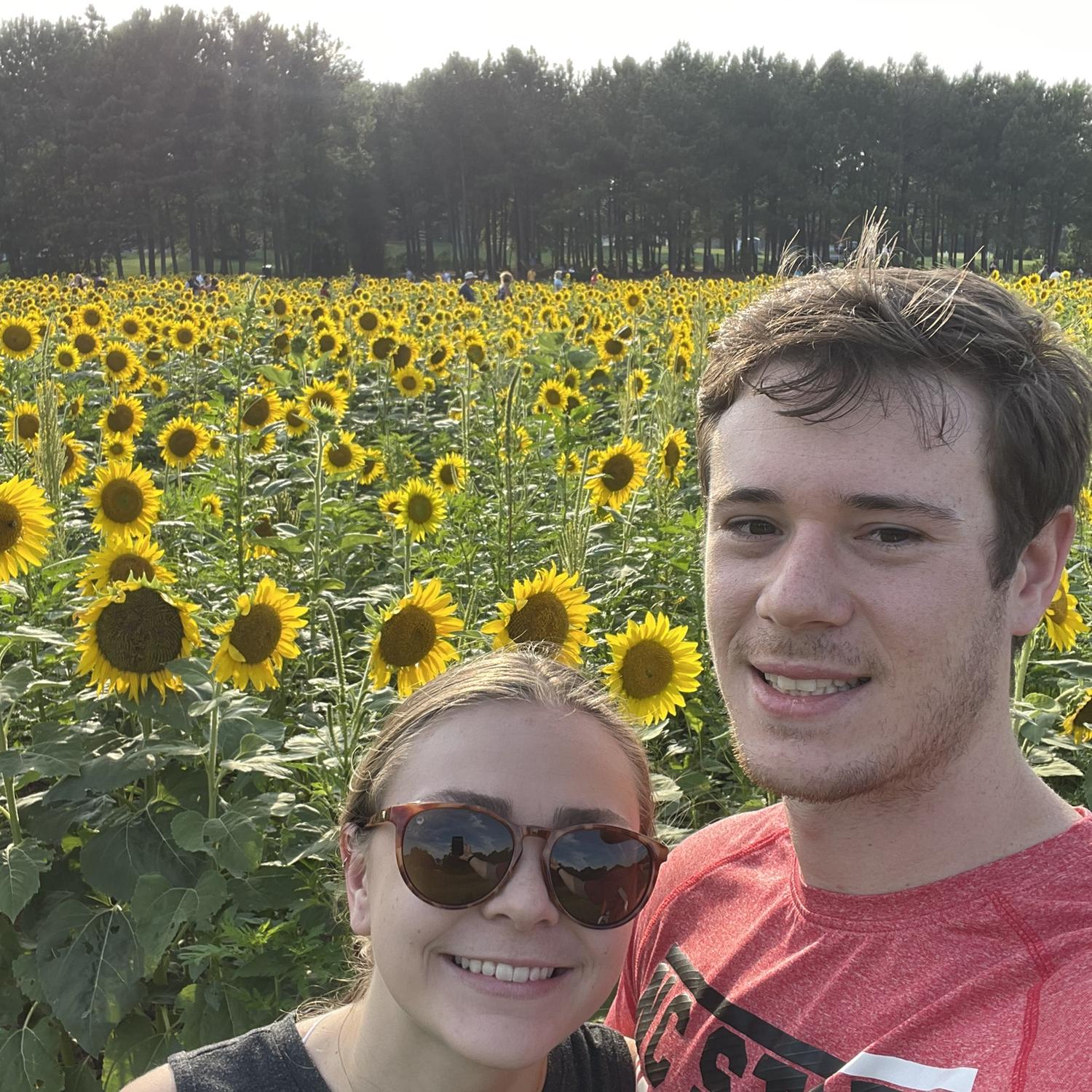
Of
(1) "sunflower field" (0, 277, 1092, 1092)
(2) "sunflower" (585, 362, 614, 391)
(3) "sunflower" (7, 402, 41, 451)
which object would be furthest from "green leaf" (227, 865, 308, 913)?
(2) "sunflower" (585, 362, 614, 391)

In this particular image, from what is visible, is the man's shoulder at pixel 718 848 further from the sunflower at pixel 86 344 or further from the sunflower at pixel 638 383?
the sunflower at pixel 86 344

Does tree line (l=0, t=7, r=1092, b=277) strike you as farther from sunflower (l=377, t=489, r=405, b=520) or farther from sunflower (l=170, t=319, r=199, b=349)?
sunflower (l=377, t=489, r=405, b=520)

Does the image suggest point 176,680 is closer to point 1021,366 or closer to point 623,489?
point 1021,366

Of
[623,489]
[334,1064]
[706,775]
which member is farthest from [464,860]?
[623,489]

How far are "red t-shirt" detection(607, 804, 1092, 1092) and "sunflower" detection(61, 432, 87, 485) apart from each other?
4627 millimetres

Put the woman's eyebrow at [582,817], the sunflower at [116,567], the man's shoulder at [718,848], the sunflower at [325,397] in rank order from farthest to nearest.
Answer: the sunflower at [325,397] → the sunflower at [116,567] → the man's shoulder at [718,848] → the woman's eyebrow at [582,817]

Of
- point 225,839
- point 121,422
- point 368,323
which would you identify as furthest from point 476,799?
point 368,323

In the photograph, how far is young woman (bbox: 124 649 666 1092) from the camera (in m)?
1.81

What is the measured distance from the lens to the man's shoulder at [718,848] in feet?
7.45

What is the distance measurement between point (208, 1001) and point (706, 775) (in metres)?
1.65

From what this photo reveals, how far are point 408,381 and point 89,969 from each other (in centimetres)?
657

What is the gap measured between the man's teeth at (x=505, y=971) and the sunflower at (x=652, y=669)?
1516mm

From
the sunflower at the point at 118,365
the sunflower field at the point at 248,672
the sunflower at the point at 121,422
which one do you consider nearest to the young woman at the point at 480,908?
the sunflower field at the point at 248,672

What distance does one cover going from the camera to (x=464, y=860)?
1818mm
